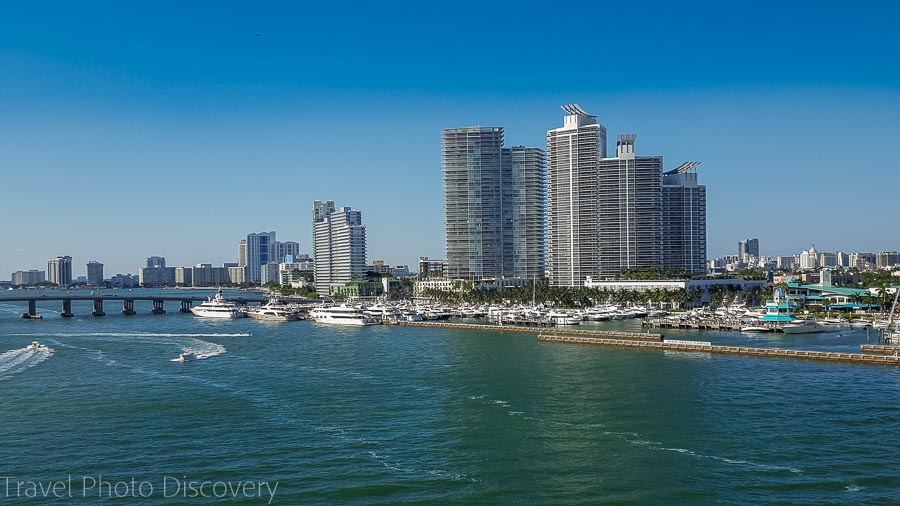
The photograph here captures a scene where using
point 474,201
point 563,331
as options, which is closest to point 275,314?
point 563,331

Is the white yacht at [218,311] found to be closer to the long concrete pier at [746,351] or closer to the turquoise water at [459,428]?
the turquoise water at [459,428]

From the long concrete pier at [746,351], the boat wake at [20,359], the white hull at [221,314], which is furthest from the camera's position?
the white hull at [221,314]

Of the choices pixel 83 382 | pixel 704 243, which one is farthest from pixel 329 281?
pixel 83 382

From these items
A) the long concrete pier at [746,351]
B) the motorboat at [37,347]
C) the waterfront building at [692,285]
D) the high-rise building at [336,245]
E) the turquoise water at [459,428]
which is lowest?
the turquoise water at [459,428]

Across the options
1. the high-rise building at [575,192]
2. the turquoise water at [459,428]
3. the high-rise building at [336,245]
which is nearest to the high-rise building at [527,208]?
the high-rise building at [575,192]

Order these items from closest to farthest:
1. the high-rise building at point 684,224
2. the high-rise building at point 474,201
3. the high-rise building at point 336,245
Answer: the high-rise building at point 684,224 < the high-rise building at point 474,201 < the high-rise building at point 336,245

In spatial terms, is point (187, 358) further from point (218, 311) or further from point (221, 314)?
point (218, 311)

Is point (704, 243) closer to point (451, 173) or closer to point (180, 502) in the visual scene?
point (451, 173)
